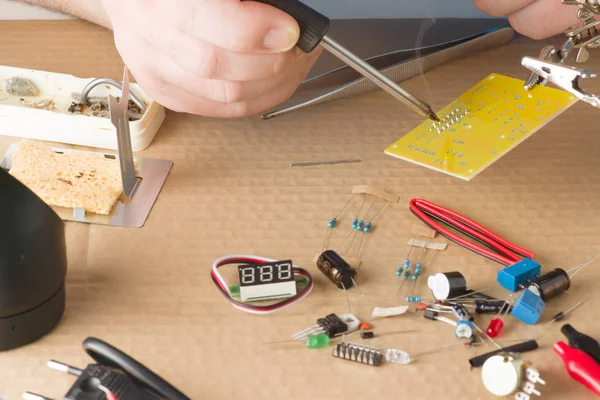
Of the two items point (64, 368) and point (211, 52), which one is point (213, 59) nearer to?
point (211, 52)

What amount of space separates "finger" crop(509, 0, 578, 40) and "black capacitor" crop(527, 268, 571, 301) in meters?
0.38

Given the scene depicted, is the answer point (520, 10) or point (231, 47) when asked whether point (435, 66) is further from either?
point (231, 47)

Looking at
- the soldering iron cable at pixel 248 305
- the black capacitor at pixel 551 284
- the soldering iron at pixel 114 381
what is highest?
the black capacitor at pixel 551 284

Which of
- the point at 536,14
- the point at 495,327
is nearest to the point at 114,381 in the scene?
the point at 495,327

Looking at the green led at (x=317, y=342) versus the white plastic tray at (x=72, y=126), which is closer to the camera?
the green led at (x=317, y=342)

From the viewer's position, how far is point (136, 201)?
0.84 metres

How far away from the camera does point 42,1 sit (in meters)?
1.18

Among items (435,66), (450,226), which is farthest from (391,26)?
(450,226)

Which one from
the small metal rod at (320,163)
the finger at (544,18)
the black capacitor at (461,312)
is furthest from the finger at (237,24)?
the finger at (544,18)

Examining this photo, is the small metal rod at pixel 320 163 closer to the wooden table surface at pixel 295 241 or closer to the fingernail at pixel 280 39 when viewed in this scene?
the wooden table surface at pixel 295 241

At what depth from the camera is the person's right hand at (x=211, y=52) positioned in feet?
2.28

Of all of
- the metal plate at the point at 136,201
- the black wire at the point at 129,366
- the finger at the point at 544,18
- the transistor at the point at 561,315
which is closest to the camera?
the black wire at the point at 129,366

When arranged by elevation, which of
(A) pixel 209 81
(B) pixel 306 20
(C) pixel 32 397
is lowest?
(C) pixel 32 397

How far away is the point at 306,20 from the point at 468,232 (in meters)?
0.30
